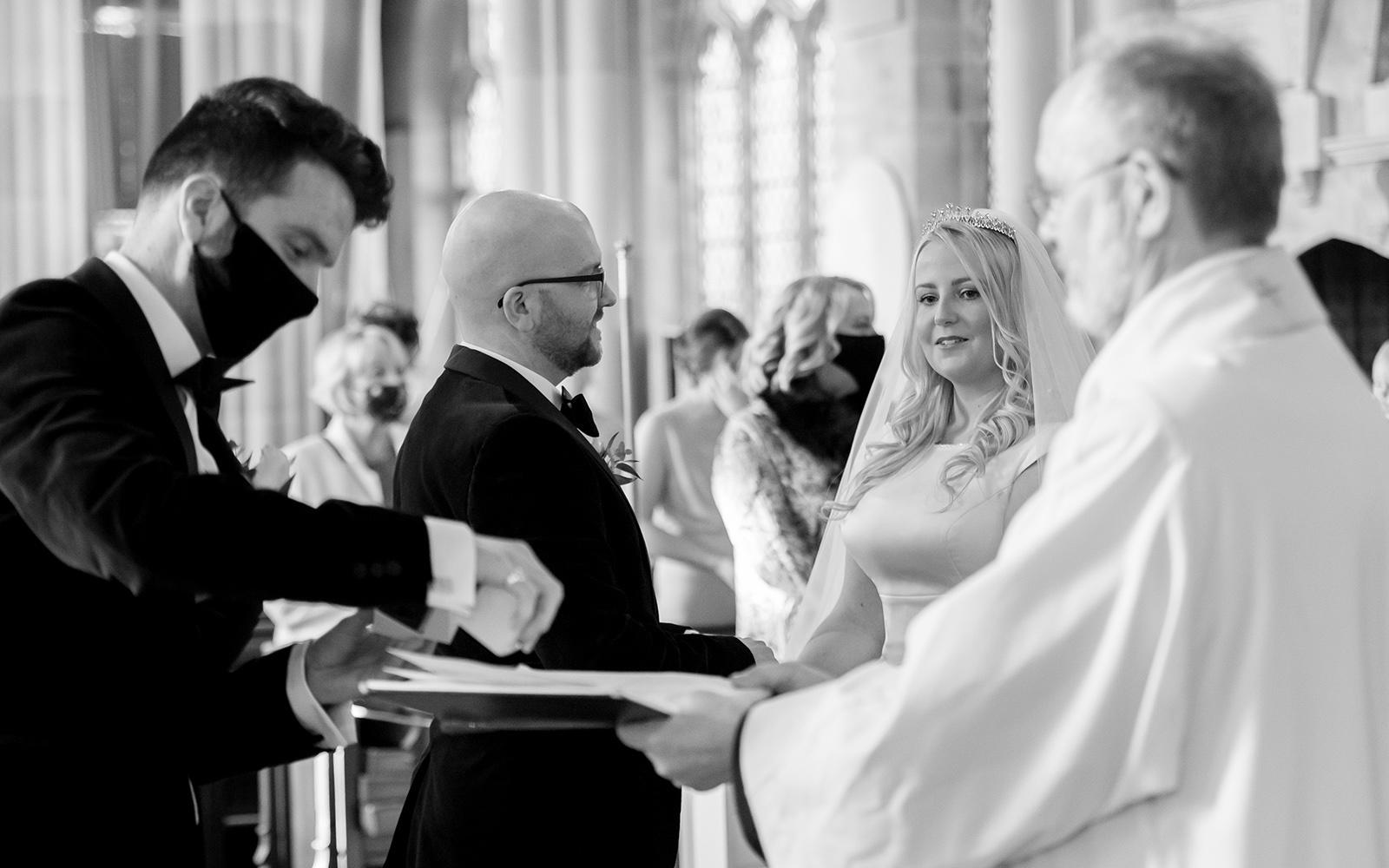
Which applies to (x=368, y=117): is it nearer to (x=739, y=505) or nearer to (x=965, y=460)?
(x=739, y=505)

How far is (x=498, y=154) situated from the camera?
1938 cm

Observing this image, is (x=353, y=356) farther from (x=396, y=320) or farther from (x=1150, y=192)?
(x=1150, y=192)

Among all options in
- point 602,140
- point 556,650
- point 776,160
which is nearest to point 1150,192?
point 556,650

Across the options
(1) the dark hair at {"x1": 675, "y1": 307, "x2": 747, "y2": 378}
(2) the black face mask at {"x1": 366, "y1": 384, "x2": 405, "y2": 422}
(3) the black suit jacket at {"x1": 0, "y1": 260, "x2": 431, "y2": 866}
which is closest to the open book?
(3) the black suit jacket at {"x1": 0, "y1": 260, "x2": 431, "y2": 866}

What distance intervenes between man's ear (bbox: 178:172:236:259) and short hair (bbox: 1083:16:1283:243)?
1.30 metres

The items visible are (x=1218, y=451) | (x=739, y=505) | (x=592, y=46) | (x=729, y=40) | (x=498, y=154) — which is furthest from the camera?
(x=498, y=154)

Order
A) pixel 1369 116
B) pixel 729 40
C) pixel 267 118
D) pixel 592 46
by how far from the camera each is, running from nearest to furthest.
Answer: pixel 267 118 → pixel 1369 116 → pixel 592 46 → pixel 729 40

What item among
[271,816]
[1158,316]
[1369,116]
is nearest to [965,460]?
[1158,316]

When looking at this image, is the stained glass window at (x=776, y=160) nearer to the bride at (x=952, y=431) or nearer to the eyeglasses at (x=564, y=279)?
the bride at (x=952, y=431)

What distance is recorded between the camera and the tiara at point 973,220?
389cm

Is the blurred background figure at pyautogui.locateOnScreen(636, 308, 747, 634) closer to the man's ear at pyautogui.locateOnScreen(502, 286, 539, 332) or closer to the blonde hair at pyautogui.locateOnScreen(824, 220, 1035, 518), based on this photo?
the blonde hair at pyautogui.locateOnScreen(824, 220, 1035, 518)

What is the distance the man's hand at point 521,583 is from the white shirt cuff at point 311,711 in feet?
1.93

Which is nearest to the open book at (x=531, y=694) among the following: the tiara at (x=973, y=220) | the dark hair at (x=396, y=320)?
the tiara at (x=973, y=220)

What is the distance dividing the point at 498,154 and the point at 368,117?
395 cm
